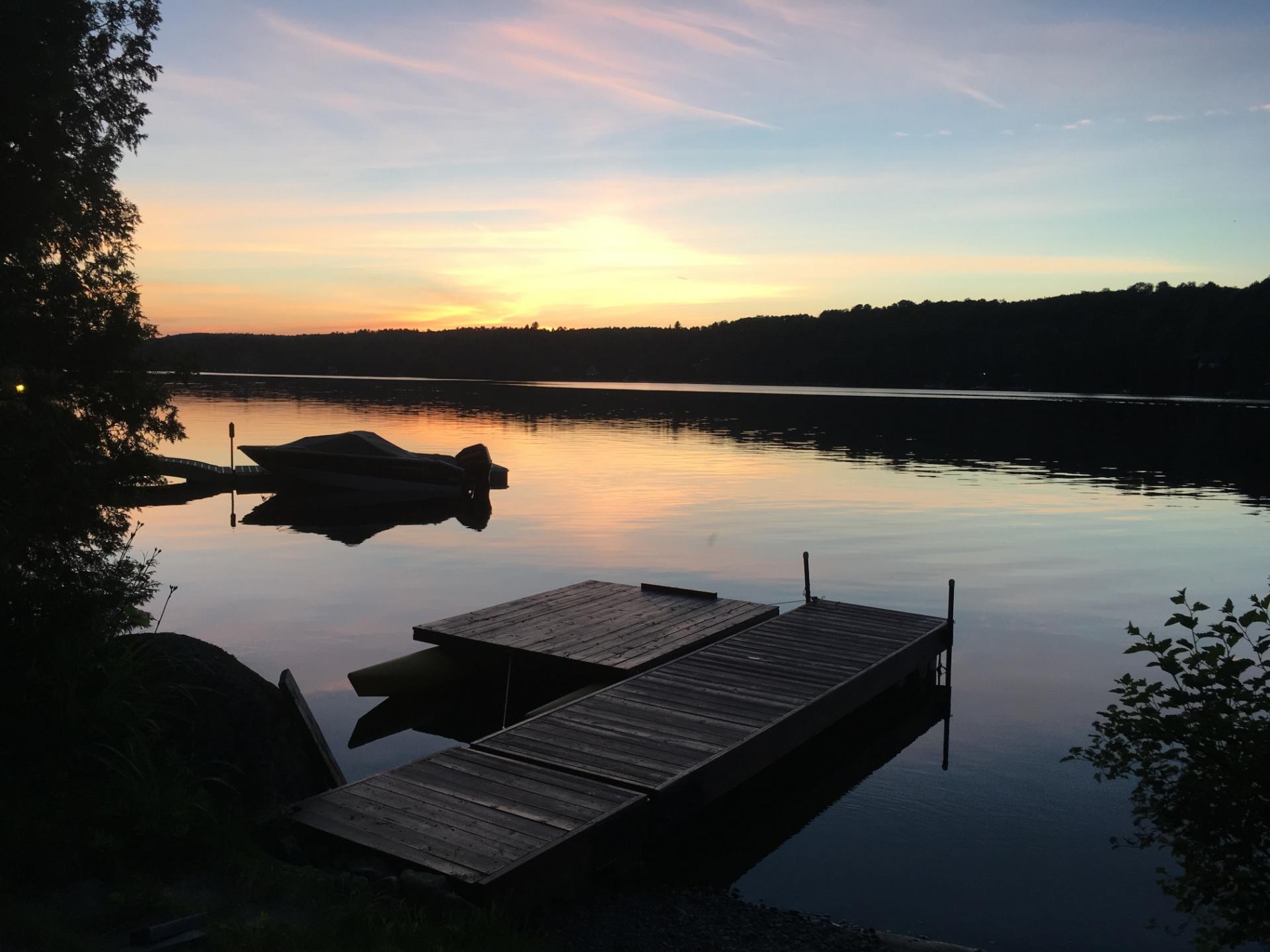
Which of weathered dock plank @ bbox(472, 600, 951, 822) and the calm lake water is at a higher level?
weathered dock plank @ bbox(472, 600, 951, 822)

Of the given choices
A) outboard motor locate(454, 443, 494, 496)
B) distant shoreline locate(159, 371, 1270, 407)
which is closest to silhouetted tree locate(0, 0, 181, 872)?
outboard motor locate(454, 443, 494, 496)

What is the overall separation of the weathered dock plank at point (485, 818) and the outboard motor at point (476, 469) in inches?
1046

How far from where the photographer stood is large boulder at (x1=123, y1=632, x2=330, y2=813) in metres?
7.17

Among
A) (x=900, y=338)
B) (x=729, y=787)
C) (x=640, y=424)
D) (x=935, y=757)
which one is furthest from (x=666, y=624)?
(x=900, y=338)

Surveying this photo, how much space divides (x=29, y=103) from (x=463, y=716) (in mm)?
8188

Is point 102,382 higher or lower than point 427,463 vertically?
higher

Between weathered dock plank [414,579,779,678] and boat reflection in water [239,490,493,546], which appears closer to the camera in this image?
weathered dock plank [414,579,779,678]

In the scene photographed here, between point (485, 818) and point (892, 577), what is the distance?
1517 centimetres

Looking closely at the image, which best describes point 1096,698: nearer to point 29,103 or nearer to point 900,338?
point 29,103

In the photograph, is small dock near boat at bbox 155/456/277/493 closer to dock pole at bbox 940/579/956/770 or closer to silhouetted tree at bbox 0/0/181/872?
dock pole at bbox 940/579/956/770

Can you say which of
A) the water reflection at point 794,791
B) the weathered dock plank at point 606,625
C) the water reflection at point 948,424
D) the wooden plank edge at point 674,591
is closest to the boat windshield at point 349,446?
the water reflection at point 948,424

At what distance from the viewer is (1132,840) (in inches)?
356

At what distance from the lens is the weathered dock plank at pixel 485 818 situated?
21.7 feet

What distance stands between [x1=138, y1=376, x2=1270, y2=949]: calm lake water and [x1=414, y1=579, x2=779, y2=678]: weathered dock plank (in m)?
1.65
